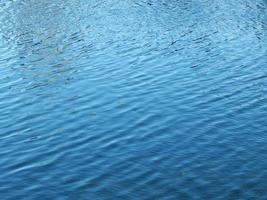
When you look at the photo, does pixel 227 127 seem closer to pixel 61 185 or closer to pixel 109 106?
pixel 109 106

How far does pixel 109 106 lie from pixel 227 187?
17010 mm

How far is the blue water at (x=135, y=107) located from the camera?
1323 inches

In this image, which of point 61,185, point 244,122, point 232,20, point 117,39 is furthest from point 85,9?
point 61,185

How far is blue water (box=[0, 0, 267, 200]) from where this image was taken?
3359cm

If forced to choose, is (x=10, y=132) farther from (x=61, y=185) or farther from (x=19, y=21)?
(x=19, y=21)

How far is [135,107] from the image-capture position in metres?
45.7

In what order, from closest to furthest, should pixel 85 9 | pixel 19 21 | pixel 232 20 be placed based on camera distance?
pixel 232 20
pixel 19 21
pixel 85 9

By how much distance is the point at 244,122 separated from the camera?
4153 centimetres

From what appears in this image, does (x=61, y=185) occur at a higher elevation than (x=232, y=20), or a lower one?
lower

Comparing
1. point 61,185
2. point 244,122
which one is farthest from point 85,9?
point 61,185

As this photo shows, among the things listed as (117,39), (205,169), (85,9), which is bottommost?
(205,169)

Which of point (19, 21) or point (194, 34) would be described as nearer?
point (194, 34)

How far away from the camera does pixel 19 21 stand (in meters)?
80.7

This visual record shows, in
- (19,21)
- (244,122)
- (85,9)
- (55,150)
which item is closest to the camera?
(55,150)
